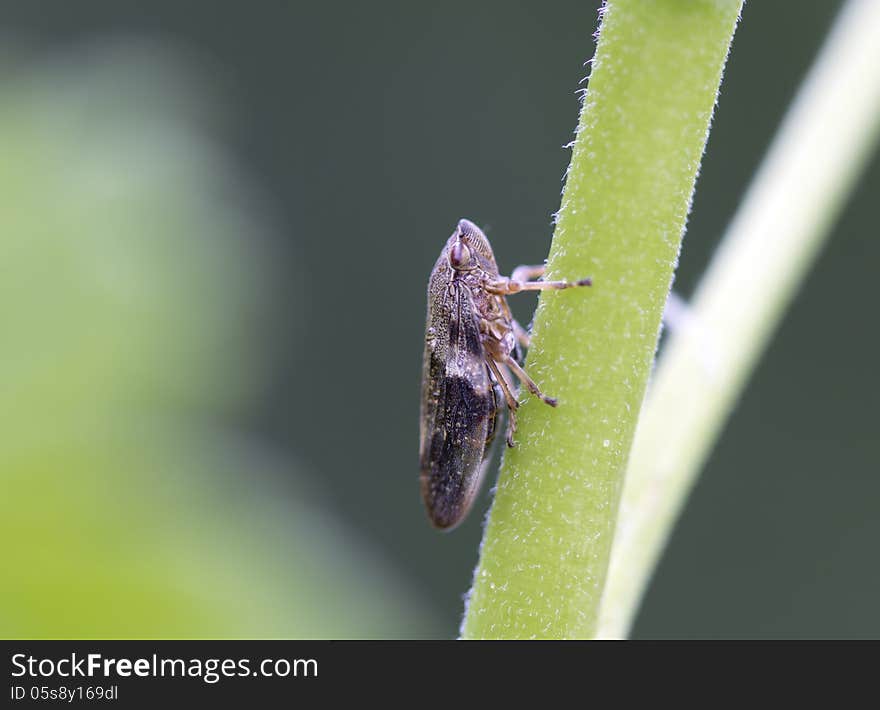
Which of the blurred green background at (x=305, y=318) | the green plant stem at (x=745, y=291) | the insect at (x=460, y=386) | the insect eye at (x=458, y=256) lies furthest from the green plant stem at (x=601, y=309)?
the insect eye at (x=458, y=256)

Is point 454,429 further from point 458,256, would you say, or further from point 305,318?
point 305,318

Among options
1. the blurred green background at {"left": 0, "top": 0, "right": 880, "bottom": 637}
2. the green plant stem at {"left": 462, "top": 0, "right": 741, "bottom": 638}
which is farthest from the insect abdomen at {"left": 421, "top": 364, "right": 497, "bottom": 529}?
the green plant stem at {"left": 462, "top": 0, "right": 741, "bottom": 638}

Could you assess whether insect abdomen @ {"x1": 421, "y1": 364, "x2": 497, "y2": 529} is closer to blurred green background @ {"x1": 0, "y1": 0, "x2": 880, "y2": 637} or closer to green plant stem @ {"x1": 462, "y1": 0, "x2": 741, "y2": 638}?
blurred green background @ {"x1": 0, "y1": 0, "x2": 880, "y2": 637}

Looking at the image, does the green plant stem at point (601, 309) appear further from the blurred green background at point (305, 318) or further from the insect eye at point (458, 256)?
the insect eye at point (458, 256)

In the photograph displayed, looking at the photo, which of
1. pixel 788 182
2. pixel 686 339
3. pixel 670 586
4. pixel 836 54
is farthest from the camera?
pixel 670 586

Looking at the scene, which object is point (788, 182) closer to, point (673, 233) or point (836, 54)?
point (836, 54)

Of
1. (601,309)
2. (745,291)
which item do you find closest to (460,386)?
(745,291)

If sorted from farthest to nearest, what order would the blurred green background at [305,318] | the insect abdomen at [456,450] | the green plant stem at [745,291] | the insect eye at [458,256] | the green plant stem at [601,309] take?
the insect eye at [458,256], the blurred green background at [305,318], the insect abdomen at [456,450], the green plant stem at [745,291], the green plant stem at [601,309]
